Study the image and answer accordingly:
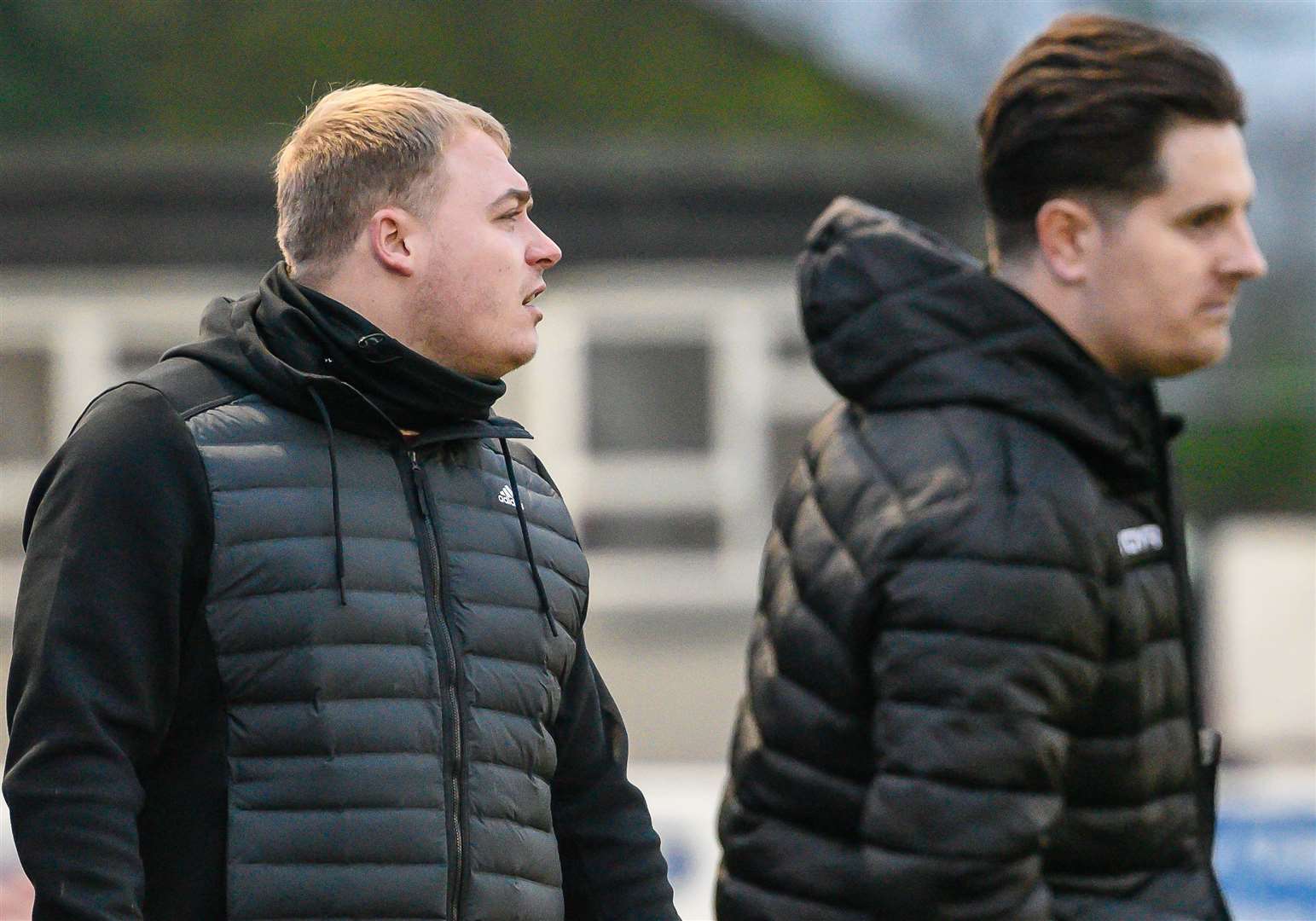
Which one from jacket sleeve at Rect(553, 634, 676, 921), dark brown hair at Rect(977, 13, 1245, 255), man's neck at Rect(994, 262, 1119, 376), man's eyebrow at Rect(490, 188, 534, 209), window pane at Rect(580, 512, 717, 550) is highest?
dark brown hair at Rect(977, 13, 1245, 255)

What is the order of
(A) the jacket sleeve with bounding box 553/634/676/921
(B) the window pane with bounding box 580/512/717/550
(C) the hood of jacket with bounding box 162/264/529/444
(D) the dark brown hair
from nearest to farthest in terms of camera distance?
(C) the hood of jacket with bounding box 162/264/529/444 < (A) the jacket sleeve with bounding box 553/634/676/921 < (D) the dark brown hair < (B) the window pane with bounding box 580/512/717/550

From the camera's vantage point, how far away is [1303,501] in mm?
25906

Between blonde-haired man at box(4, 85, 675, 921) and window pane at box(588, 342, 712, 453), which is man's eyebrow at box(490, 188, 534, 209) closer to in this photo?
blonde-haired man at box(4, 85, 675, 921)

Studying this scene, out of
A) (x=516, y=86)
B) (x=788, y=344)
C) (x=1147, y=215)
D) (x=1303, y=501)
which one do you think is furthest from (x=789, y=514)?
(x=1303, y=501)

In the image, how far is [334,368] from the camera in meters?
2.65

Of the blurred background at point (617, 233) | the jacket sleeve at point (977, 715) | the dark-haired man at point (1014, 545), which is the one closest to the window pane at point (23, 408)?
the blurred background at point (617, 233)

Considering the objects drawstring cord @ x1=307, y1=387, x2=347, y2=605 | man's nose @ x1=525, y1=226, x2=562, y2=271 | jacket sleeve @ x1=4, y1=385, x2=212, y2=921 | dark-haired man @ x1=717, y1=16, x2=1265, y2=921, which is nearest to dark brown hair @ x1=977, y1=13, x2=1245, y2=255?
dark-haired man @ x1=717, y1=16, x2=1265, y2=921

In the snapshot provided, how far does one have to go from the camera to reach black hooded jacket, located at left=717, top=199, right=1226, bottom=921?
2.74m

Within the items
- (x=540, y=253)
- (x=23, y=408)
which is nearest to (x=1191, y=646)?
(x=540, y=253)

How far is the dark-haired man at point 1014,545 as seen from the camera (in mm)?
2748

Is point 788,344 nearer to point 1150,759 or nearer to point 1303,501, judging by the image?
point 1150,759

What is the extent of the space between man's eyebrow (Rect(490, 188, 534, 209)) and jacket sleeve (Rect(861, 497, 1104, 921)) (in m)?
0.72

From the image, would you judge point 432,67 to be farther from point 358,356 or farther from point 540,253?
point 358,356

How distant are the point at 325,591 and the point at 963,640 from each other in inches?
33.4
